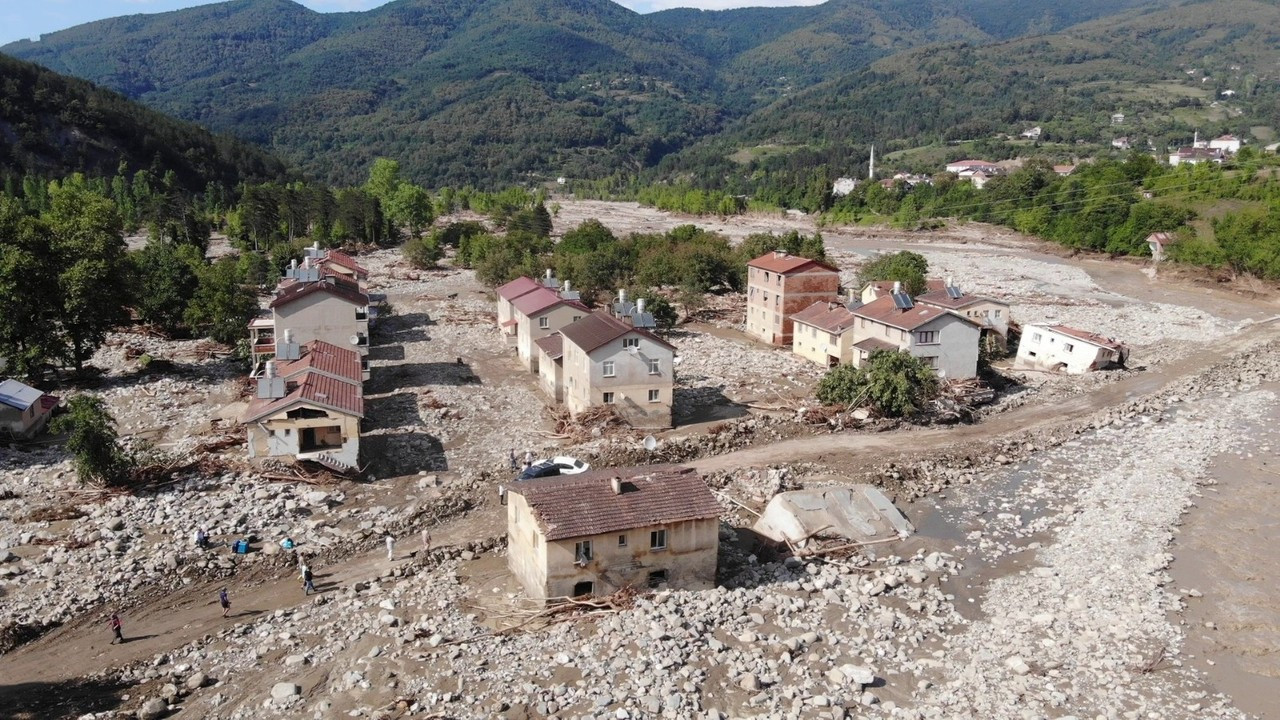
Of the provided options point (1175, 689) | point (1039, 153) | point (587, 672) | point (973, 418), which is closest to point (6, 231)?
point (587, 672)

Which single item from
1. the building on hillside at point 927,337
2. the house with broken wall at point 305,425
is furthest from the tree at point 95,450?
the building on hillside at point 927,337

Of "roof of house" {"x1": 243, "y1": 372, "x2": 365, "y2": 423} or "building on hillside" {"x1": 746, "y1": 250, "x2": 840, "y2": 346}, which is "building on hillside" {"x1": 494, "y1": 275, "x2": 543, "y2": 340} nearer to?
"building on hillside" {"x1": 746, "y1": 250, "x2": 840, "y2": 346}

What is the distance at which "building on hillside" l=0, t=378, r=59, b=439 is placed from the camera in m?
29.4

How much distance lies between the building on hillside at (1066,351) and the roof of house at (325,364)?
102 feet

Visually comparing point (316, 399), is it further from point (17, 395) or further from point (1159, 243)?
point (1159, 243)

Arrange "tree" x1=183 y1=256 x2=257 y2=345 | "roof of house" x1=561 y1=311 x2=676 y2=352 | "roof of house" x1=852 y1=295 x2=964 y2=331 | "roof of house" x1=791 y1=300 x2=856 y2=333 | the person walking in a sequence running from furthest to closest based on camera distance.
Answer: "tree" x1=183 y1=256 x2=257 y2=345 → "roof of house" x1=791 y1=300 x2=856 y2=333 → "roof of house" x1=852 y1=295 x2=964 y2=331 → "roof of house" x1=561 y1=311 x2=676 y2=352 → the person walking

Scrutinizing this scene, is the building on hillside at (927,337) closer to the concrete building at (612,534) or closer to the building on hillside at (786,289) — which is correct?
the building on hillside at (786,289)

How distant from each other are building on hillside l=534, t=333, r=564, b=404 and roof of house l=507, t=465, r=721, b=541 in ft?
48.6

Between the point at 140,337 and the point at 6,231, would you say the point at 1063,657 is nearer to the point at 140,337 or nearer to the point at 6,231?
the point at 6,231

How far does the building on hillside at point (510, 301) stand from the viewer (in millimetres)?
46562

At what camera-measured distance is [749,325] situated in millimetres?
51250

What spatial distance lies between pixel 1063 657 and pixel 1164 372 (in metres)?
30.0

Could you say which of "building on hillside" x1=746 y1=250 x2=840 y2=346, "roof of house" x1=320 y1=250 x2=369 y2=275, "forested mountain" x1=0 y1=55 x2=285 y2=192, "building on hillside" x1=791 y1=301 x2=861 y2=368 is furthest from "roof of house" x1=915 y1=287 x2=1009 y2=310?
"forested mountain" x1=0 y1=55 x2=285 y2=192

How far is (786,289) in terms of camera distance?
46.6 m
